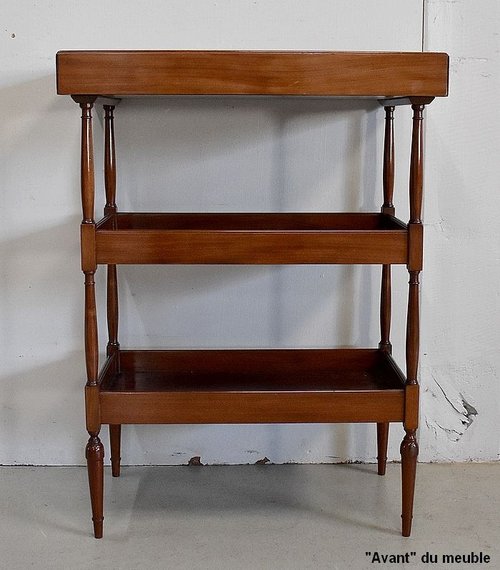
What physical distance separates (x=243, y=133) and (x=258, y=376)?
28.5 inches

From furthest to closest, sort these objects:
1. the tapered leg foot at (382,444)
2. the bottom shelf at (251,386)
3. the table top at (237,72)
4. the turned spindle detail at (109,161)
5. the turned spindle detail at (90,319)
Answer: the tapered leg foot at (382,444), the turned spindle detail at (109,161), the bottom shelf at (251,386), the turned spindle detail at (90,319), the table top at (237,72)

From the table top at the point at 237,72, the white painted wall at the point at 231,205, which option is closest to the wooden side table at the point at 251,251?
the table top at the point at 237,72

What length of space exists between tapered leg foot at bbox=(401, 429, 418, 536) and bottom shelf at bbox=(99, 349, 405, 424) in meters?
0.08

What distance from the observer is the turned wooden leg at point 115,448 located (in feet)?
9.15

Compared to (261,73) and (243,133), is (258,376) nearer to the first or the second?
(243,133)

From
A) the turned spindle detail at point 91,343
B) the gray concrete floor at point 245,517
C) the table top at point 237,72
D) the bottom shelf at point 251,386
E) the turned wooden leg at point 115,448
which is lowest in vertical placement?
the gray concrete floor at point 245,517

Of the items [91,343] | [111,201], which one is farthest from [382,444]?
[111,201]

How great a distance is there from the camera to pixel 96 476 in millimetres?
2377

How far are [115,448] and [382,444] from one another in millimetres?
803

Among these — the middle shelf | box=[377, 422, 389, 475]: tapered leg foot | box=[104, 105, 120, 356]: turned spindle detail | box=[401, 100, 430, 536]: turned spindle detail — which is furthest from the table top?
box=[377, 422, 389, 475]: tapered leg foot

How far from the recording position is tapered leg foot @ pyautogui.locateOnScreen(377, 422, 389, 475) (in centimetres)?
279

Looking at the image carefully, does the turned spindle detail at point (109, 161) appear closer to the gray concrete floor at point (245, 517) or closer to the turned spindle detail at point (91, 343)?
the turned spindle detail at point (91, 343)

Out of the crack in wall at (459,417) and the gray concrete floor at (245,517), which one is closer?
the gray concrete floor at (245,517)

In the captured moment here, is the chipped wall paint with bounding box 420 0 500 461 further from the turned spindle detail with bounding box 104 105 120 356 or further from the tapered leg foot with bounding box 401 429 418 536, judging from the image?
the turned spindle detail with bounding box 104 105 120 356
